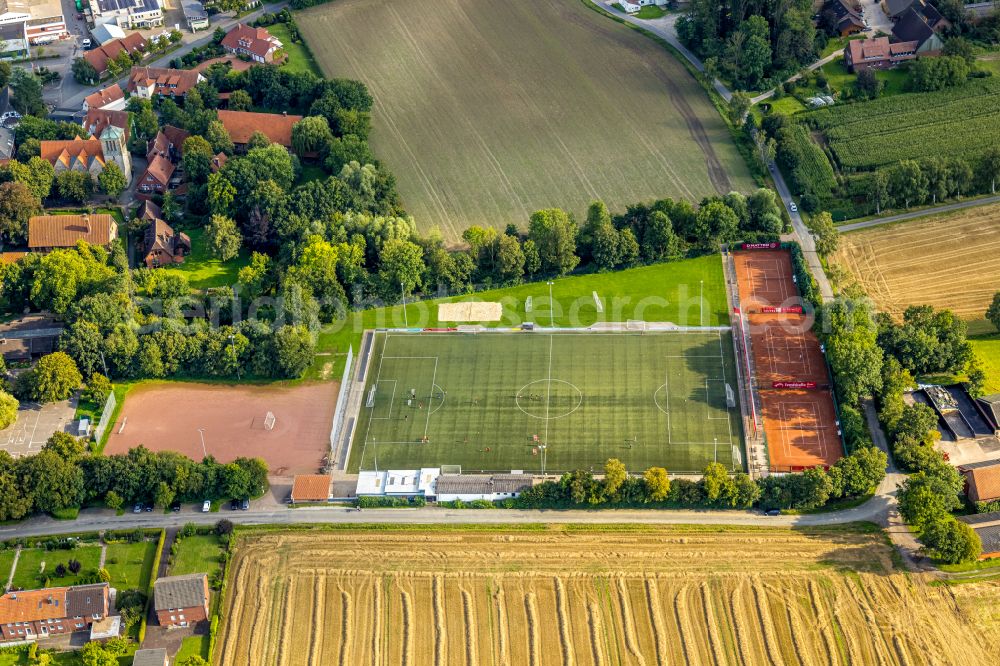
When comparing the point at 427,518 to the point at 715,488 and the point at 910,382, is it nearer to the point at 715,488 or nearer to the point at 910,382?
the point at 715,488

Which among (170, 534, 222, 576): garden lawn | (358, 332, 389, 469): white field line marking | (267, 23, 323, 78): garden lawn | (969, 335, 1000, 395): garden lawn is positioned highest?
(969, 335, 1000, 395): garden lawn

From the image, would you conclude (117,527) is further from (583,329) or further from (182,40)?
(182,40)

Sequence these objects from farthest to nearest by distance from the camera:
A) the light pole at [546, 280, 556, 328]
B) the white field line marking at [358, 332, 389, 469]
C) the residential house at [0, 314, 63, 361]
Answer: the light pole at [546, 280, 556, 328]
the residential house at [0, 314, 63, 361]
the white field line marking at [358, 332, 389, 469]

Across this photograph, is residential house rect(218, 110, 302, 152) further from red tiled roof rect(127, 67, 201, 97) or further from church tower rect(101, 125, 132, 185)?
church tower rect(101, 125, 132, 185)

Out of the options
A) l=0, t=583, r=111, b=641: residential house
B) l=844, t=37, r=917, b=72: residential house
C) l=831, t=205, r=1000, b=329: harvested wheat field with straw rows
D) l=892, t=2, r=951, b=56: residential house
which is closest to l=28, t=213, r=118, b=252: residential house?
l=0, t=583, r=111, b=641: residential house

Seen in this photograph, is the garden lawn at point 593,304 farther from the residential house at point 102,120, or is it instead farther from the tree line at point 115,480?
the residential house at point 102,120

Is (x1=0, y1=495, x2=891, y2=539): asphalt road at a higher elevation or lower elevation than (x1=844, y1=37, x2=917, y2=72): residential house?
lower

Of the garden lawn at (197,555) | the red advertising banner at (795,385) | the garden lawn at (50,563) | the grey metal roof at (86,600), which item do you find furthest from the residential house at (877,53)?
the grey metal roof at (86,600)
